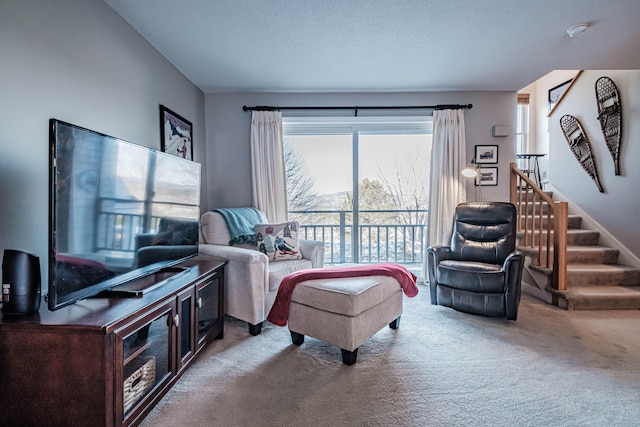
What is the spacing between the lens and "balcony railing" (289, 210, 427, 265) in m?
4.27

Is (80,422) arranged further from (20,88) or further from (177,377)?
(20,88)

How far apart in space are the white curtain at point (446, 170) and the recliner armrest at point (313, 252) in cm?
154

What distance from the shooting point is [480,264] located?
284 cm

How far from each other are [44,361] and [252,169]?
2844 mm

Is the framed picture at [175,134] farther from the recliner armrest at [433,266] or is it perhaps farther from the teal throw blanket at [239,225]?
the recliner armrest at [433,266]

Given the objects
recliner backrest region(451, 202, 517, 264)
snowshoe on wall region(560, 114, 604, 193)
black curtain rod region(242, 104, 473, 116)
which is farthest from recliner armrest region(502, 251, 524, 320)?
snowshoe on wall region(560, 114, 604, 193)

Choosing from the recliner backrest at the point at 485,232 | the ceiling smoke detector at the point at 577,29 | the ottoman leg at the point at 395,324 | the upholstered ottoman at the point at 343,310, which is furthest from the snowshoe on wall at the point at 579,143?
the upholstered ottoman at the point at 343,310

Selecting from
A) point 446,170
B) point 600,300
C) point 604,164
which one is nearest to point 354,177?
point 446,170

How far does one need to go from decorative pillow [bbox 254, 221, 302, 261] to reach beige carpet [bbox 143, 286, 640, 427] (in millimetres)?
693

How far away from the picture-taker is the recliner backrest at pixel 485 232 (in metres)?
3.08

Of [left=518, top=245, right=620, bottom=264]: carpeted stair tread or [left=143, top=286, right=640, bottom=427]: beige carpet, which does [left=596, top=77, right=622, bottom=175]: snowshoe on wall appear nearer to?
[left=518, top=245, right=620, bottom=264]: carpeted stair tread

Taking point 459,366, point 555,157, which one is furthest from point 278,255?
point 555,157

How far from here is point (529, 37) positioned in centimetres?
256

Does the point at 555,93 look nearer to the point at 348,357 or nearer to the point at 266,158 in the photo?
the point at 266,158
